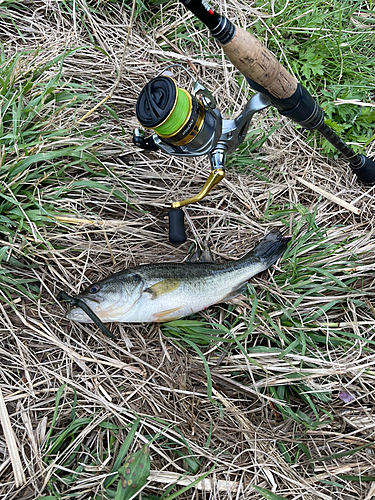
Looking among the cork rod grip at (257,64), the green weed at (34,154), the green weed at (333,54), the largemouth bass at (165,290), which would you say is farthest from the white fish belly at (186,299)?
the green weed at (333,54)

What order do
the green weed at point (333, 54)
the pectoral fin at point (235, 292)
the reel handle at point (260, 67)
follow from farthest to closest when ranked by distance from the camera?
the green weed at point (333, 54) → the pectoral fin at point (235, 292) → the reel handle at point (260, 67)

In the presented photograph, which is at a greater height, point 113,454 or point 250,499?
point 113,454

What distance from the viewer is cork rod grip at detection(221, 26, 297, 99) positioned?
196 centimetres

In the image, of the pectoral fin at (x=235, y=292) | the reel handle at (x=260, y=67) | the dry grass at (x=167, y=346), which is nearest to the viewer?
the reel handle at (x=260, y=67)

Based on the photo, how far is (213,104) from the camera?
7.47 ft

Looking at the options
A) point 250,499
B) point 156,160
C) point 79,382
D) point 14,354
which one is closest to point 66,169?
point 156,160

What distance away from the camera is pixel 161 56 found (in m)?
3.40

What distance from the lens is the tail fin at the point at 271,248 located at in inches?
111

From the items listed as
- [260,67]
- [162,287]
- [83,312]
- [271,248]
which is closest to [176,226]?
[162,287]

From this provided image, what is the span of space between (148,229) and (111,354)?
104 cm

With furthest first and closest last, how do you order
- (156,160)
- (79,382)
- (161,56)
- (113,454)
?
(161,56) → (156,160) → (79,382) → (113,454)

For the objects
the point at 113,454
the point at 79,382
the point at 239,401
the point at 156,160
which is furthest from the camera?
the point at 156,160

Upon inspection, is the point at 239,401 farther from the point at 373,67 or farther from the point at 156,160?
the point at 373,67

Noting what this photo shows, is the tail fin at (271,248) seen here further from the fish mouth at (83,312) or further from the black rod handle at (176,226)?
the fish mouth at (83,312)
